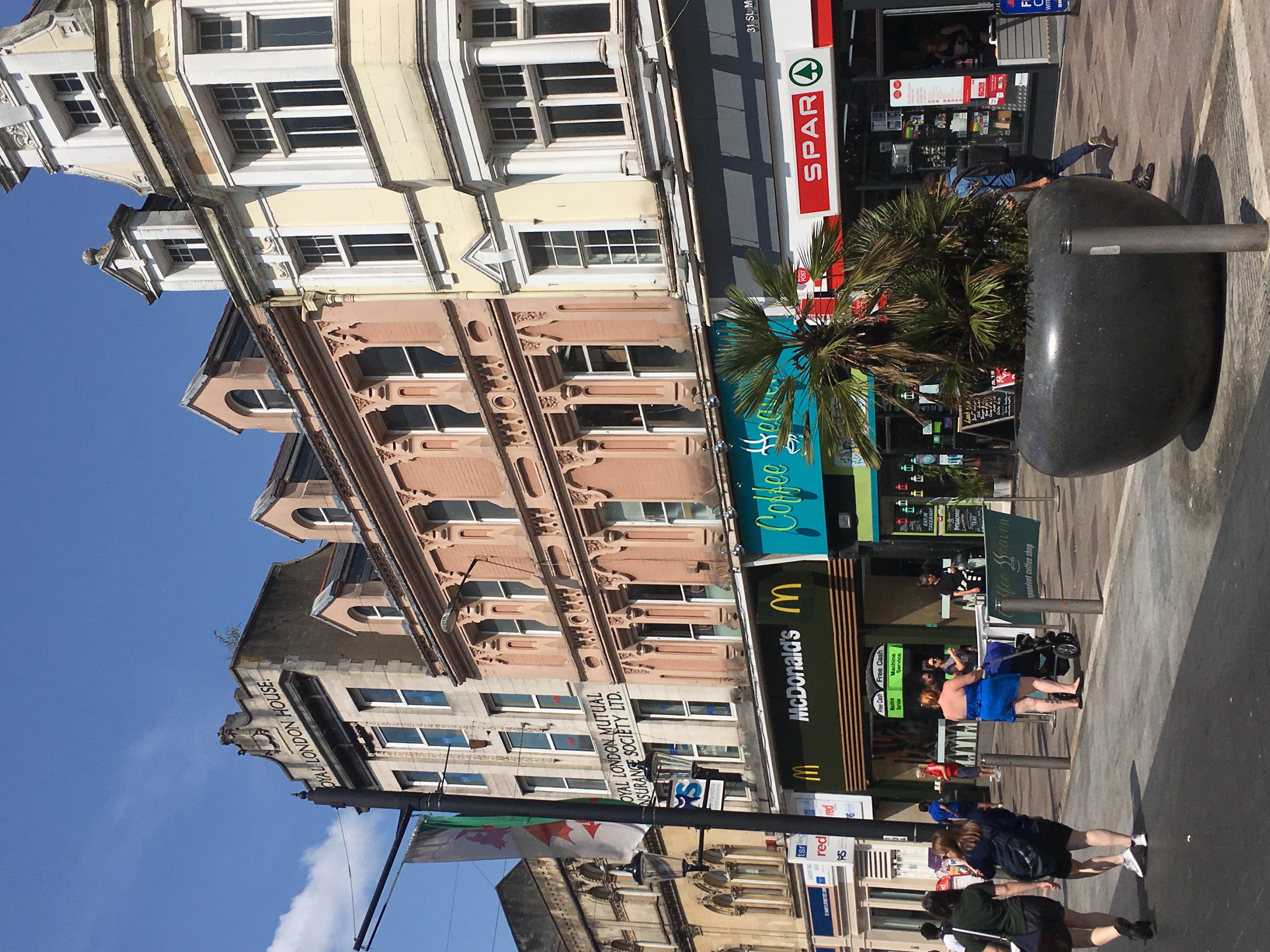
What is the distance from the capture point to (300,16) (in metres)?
16.0

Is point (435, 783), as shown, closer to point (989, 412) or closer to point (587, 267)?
point (587, 267)

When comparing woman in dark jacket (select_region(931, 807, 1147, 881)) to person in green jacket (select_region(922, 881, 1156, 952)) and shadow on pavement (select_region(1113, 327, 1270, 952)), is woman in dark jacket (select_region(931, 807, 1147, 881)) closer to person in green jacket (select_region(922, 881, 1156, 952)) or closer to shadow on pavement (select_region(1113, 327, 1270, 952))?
person in green jacket (select_region(922, 881, 1156, 952))

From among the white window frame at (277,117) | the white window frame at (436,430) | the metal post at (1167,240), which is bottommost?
the metal post at (1167,240)

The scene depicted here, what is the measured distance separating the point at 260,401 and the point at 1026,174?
17.2 meters

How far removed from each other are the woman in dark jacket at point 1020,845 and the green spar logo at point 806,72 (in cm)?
1193

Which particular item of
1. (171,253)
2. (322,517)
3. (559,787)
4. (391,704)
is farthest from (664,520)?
(559,787)

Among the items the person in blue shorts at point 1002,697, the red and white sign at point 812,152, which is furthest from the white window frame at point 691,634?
the red and white sign at point 812,152

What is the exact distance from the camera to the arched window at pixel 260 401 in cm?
2311

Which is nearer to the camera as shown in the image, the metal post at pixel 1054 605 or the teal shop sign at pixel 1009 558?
the teal shop sign at pixel 1009 558

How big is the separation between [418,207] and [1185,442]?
13.4 meters

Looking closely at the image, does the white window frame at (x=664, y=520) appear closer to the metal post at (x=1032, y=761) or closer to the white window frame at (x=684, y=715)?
the white window frame at (x=684, y=715)

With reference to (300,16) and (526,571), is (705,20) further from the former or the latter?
(526,571)

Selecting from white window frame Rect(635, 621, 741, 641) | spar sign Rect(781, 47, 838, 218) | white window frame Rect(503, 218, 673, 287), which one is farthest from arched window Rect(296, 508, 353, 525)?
spar sign Rect(781, 47, 838, 218)

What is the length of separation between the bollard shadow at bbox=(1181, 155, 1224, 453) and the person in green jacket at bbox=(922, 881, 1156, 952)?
597cm
